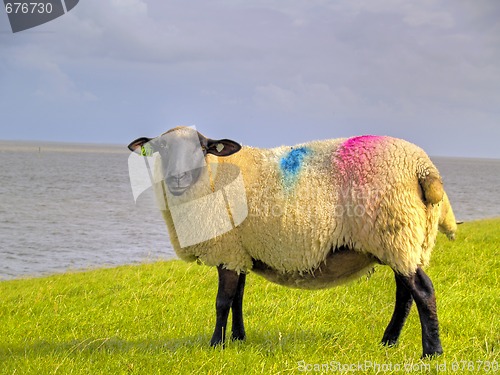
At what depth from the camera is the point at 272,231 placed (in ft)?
21.0

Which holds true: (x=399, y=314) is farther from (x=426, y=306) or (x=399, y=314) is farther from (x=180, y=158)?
(x=180, y=158)

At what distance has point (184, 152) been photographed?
255 inches

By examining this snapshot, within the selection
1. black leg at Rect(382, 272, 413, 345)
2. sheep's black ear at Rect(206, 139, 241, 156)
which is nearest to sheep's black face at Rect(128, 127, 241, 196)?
sheep's black ear at Rect(206, 139, 241, 156)

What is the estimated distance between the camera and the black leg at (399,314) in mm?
6809

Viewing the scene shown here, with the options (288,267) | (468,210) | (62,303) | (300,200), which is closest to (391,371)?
(288,267)

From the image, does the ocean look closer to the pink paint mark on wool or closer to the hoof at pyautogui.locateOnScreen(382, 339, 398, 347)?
the pink paint mark on wool

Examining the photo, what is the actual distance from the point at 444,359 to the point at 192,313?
412 cm

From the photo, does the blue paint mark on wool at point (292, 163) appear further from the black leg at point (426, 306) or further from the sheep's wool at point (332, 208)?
the black leg at point (426, 306)

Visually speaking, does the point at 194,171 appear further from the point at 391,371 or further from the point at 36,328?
the point at 36,328

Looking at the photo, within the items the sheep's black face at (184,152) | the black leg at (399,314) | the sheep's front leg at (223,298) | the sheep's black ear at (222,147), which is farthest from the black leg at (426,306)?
the sheep's black face at (184,152)

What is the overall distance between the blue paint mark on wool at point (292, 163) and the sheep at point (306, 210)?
0.01 metres

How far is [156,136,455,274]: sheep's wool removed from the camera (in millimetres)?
6156

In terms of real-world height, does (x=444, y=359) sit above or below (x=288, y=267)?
below

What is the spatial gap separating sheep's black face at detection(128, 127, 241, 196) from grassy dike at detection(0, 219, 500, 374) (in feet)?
6.15
